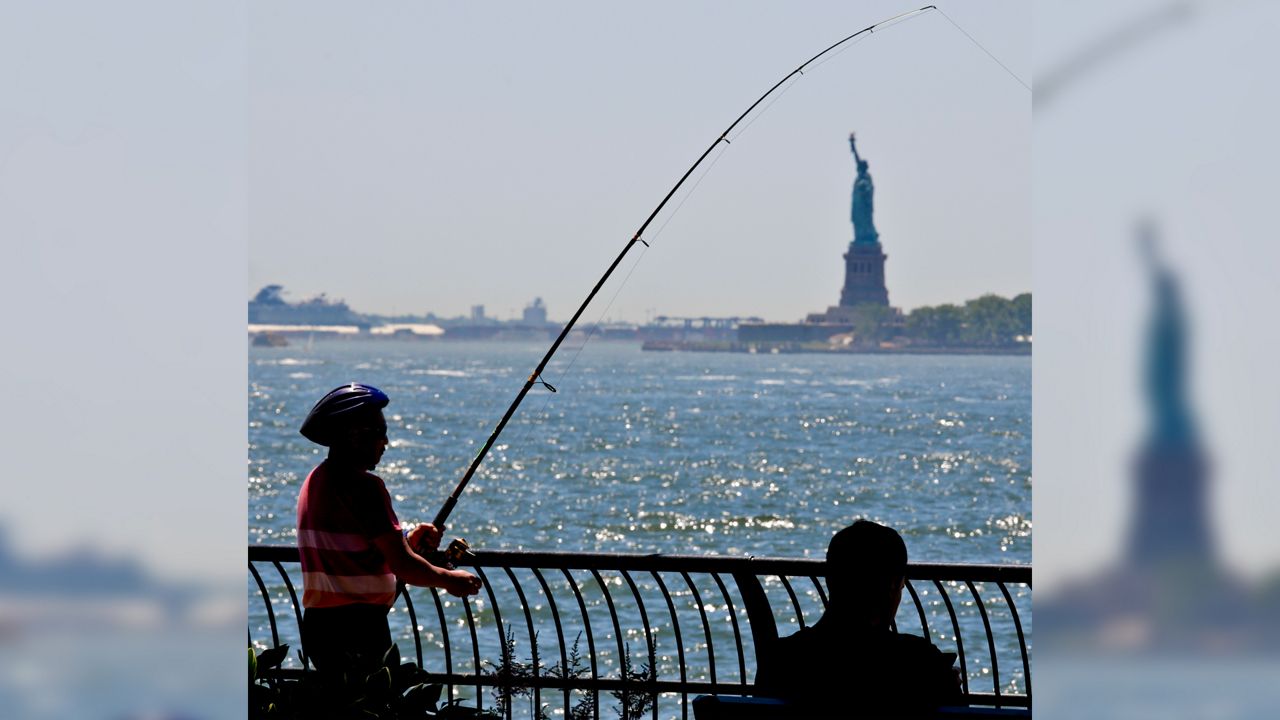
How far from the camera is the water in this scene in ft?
132

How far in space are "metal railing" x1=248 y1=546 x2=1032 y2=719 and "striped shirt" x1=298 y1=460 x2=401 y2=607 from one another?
2.05ft

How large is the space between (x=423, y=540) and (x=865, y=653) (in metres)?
1.68

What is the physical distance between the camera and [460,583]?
13.8ft

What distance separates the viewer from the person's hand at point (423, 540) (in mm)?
4480

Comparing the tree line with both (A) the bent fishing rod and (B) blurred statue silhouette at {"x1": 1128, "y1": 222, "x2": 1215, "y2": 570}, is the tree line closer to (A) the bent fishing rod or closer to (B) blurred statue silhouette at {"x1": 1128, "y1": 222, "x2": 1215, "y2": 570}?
(A) the bent fishing rod

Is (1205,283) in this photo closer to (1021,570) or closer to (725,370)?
(1021,570)

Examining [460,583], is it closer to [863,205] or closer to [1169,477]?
[1169,477]

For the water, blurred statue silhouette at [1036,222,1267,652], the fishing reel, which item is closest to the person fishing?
the fishing reel

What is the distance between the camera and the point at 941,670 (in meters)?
3.13

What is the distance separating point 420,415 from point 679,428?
1185cm

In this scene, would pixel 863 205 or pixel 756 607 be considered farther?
pixel 863 205

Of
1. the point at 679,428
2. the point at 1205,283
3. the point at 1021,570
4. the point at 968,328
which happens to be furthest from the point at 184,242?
the point at 968,328

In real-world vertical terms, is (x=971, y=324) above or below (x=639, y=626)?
above

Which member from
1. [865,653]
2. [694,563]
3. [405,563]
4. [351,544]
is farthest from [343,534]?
[865,653]
